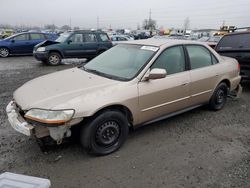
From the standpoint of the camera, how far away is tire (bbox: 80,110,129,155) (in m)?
3.05

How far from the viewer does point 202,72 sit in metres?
4.41

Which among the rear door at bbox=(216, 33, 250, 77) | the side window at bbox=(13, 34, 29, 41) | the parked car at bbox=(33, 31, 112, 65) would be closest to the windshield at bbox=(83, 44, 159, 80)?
the rear door at bbox=(216, 33, 250, 77)

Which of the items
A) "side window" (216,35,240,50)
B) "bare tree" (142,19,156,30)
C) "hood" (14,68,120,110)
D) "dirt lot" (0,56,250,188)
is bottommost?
"dirt lot" (0,56,250,188)

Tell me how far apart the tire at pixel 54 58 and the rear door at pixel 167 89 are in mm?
8341

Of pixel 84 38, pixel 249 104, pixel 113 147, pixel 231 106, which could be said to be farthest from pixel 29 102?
pixel 84 38

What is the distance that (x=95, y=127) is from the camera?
3.08 metres

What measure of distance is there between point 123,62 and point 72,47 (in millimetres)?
8123

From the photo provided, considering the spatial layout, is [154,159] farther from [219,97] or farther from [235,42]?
[235,42]

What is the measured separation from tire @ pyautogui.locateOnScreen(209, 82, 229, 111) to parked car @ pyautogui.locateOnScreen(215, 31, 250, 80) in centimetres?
150

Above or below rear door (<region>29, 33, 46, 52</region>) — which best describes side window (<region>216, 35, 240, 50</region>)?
above

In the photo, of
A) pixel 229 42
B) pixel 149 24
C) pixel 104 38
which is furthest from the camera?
pixel 149 24

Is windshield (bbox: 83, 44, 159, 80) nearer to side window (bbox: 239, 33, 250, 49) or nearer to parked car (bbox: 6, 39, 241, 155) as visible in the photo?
parked car (bbox: 6, 39, 241, 155)

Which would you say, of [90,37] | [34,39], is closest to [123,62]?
[90,37]

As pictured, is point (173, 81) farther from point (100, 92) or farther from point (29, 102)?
point (29, 102)
